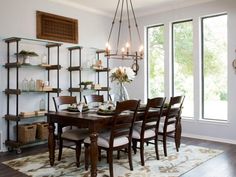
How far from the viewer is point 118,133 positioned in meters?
3.12

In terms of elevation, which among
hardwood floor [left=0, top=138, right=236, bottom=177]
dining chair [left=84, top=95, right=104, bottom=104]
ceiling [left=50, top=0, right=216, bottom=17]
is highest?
ceiling [left=50, top=0, right=216, bottom=17]

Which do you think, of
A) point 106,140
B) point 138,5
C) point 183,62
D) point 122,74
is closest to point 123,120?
point 106,140

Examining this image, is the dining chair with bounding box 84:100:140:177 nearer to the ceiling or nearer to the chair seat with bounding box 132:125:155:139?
the chair seat with bounding box 132:125:155:139

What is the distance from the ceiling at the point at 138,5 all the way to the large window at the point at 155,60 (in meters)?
0.44

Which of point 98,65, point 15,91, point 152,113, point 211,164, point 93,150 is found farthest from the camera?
point 98,65

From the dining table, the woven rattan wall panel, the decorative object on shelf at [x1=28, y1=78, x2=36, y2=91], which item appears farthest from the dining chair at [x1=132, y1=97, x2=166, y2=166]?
the woven rattan wall panel

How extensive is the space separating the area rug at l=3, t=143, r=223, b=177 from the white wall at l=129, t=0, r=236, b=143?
851mm

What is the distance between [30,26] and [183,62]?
3.22 meters

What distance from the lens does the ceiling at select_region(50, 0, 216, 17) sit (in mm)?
5270

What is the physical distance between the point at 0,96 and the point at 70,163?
174 cm

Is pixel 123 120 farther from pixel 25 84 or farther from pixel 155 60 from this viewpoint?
pixel 155 60

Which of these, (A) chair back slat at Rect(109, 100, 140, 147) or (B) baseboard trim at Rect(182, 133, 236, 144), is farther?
(B) baseboard trim at Rect(182, 133, 236, 144)

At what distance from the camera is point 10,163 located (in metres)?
3.71

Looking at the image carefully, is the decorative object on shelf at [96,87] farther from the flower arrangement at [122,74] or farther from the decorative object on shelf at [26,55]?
the flower arrangement at [122,74]
